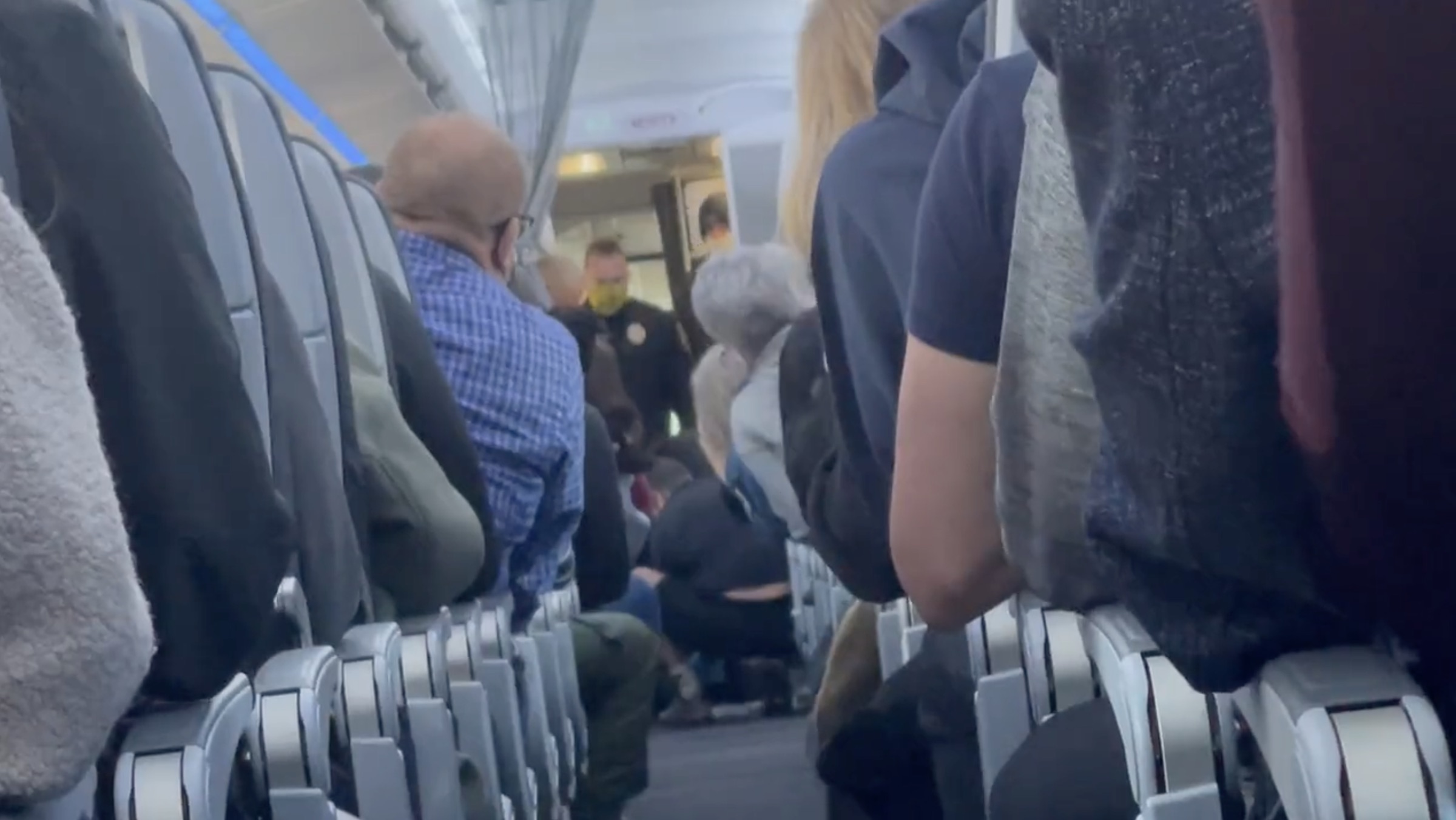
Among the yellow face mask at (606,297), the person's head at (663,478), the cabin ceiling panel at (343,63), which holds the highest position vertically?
the cabin ceiling panel at (343,63)

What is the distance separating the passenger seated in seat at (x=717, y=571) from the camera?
5551 mm

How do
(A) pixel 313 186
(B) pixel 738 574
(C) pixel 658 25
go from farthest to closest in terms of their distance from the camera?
(C) pixel 658 25 < (B) pixel 738 574 < (A) pixel 313 186

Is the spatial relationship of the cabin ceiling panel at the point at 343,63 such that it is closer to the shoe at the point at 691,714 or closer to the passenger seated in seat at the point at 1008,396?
the shoe at the point at 691,714

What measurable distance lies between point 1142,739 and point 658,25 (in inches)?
349

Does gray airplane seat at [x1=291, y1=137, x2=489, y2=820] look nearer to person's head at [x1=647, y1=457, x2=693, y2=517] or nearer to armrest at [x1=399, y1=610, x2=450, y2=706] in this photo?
armrest at [x1=399, y1=610, x2=450, y2=706]

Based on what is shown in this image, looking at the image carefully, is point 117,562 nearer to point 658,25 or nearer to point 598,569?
point 598,569

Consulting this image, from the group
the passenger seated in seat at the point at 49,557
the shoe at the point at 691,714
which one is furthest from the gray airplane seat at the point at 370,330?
the shoe at the point at 691,714

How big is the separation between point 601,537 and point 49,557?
3.10m

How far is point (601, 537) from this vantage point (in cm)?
396

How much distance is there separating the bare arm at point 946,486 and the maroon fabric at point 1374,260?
21.4 inches

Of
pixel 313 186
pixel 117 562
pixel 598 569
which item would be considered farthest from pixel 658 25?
pixel 117 562

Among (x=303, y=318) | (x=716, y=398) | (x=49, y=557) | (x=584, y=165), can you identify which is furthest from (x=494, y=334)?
(x=584, y=165)

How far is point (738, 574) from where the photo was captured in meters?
5.65

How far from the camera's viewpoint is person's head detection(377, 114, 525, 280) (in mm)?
3041
